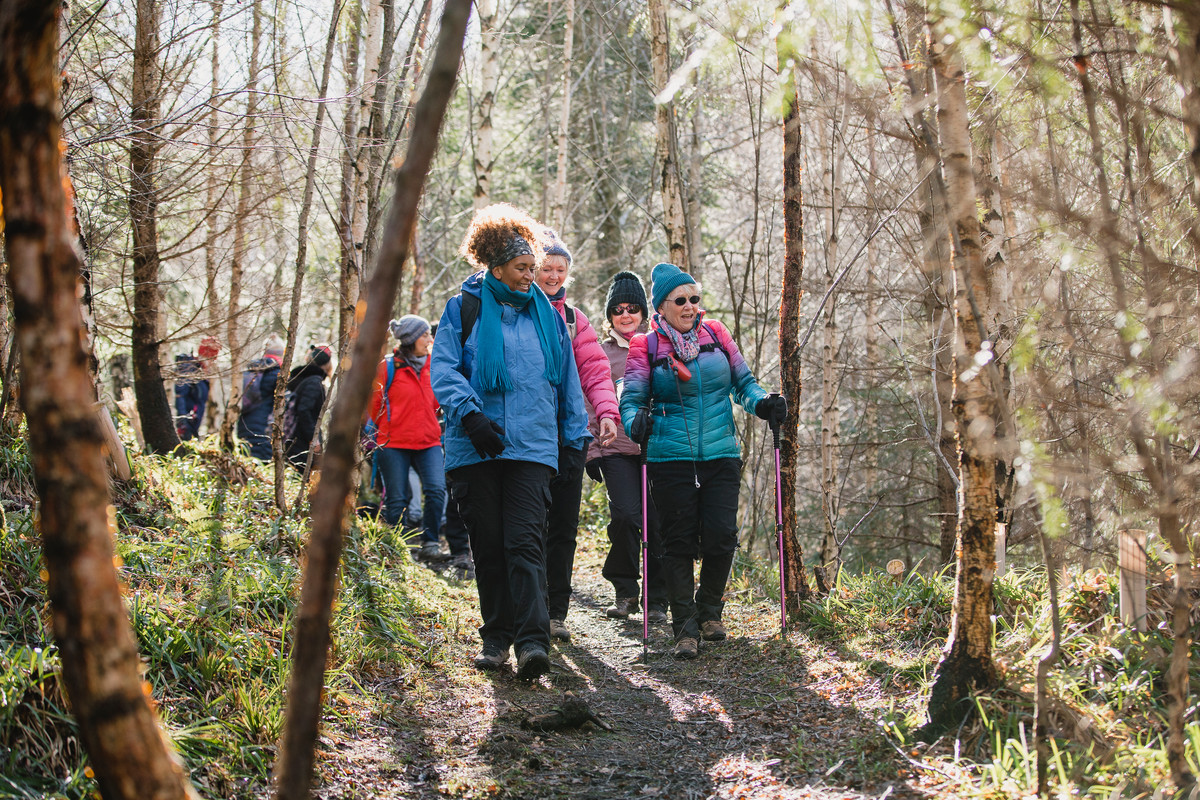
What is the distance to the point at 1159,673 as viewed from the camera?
11.1 feet

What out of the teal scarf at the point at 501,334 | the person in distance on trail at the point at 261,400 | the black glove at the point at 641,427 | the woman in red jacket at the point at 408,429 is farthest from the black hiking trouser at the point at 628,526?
the person in distance on trail at the point at 261,400

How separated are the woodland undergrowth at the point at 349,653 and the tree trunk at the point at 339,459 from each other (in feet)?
2.00

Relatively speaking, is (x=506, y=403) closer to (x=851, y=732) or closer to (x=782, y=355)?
(x=782, y=355)

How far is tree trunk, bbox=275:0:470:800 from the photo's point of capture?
1.82m

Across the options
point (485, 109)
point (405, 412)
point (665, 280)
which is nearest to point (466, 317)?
point (665, 280)

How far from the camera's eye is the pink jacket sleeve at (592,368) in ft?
18.5

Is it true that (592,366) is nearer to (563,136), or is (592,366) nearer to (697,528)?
(697,528)

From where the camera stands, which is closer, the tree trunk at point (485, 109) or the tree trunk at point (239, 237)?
the tree trunk at point (239, 237)

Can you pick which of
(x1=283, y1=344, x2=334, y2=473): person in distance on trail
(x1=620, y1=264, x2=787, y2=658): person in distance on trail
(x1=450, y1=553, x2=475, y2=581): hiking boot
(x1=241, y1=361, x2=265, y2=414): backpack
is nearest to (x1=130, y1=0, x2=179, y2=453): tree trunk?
(x1=283, y1=344, x2=334, y2=473): person in distance on trail

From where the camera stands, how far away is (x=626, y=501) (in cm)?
653

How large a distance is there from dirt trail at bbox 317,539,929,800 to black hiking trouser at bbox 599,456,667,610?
3.98 feet

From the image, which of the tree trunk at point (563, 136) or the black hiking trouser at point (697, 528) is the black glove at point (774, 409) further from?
the tree trunk at point (563, 136)

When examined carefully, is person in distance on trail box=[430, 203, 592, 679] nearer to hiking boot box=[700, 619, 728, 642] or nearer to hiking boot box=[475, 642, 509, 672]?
hiking boot box=[475, 642, 509, 672]

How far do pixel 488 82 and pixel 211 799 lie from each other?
8296 mm
